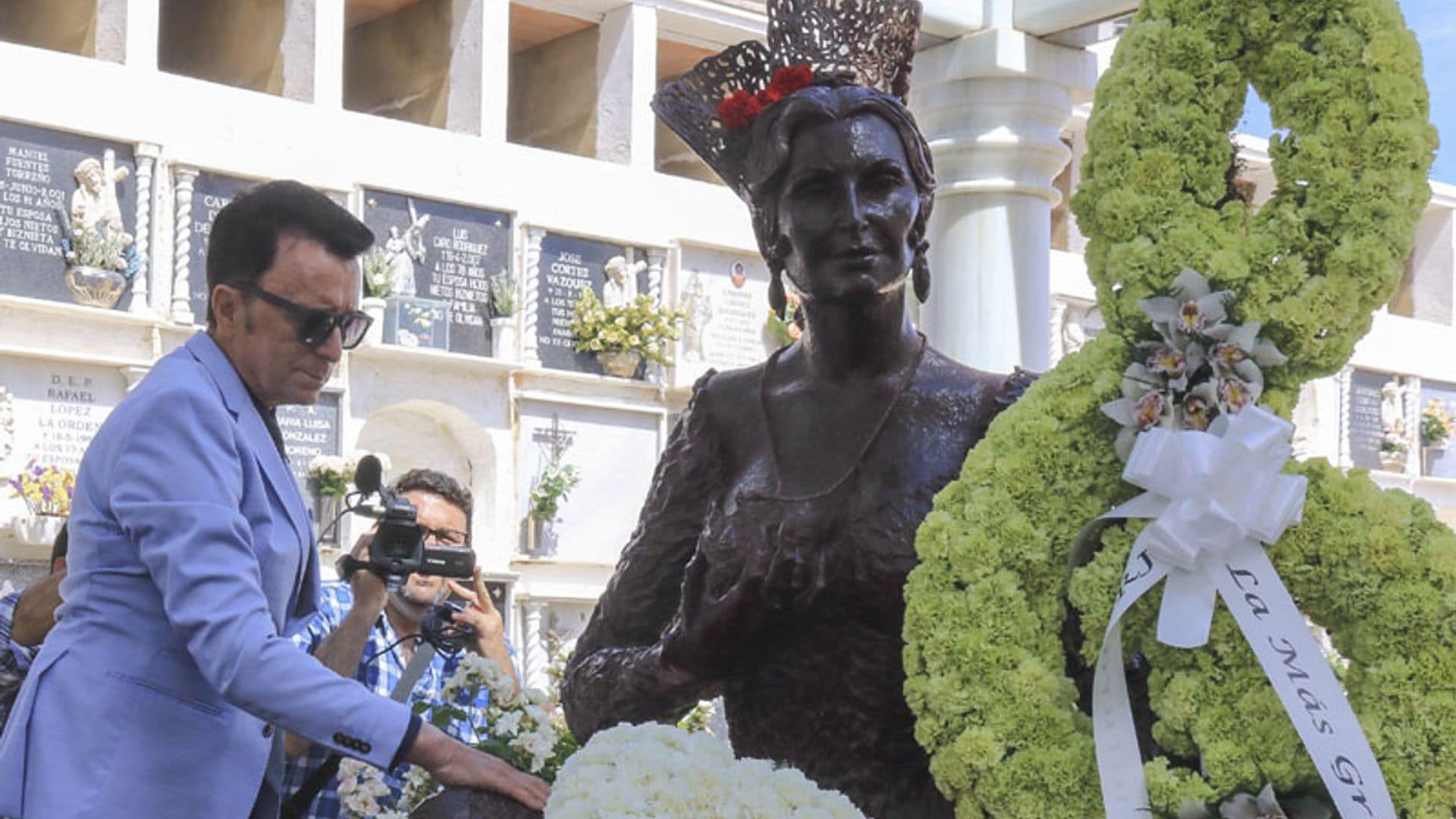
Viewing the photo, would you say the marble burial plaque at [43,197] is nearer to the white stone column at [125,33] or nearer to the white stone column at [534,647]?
the white stone column at [125,33]

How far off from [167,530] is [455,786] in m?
0.50

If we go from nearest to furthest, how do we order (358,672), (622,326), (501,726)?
(501,726) → (358,672) → (622,326)

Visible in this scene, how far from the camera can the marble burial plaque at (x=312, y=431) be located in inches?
619

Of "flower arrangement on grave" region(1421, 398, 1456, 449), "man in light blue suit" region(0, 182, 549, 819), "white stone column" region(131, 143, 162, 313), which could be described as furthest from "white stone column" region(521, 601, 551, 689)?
"man in light blue suit" region(0, 182, 549, 819)

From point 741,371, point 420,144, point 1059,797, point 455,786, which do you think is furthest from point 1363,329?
point 420,144

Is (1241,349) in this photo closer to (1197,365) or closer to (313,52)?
(1197,365)

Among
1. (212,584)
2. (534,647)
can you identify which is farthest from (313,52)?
(212,584)

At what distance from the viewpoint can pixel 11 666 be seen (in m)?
4.05

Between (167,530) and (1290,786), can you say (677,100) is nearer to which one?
(167,530)

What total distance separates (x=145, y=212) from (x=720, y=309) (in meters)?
5.08

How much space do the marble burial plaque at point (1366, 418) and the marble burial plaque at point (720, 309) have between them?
797 centimetres

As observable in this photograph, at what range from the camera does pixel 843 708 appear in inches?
80.7

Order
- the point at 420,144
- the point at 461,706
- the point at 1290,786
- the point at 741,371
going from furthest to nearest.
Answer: the point at 420,144 < the point at 461,706 < the point at 741,371 < the point at 1290,786

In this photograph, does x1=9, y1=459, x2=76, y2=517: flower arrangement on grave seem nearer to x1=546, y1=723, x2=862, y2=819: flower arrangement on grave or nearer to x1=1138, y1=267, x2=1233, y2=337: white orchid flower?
x1=546, y1=723, x2=862, y2=819: flower arrangement on grave
